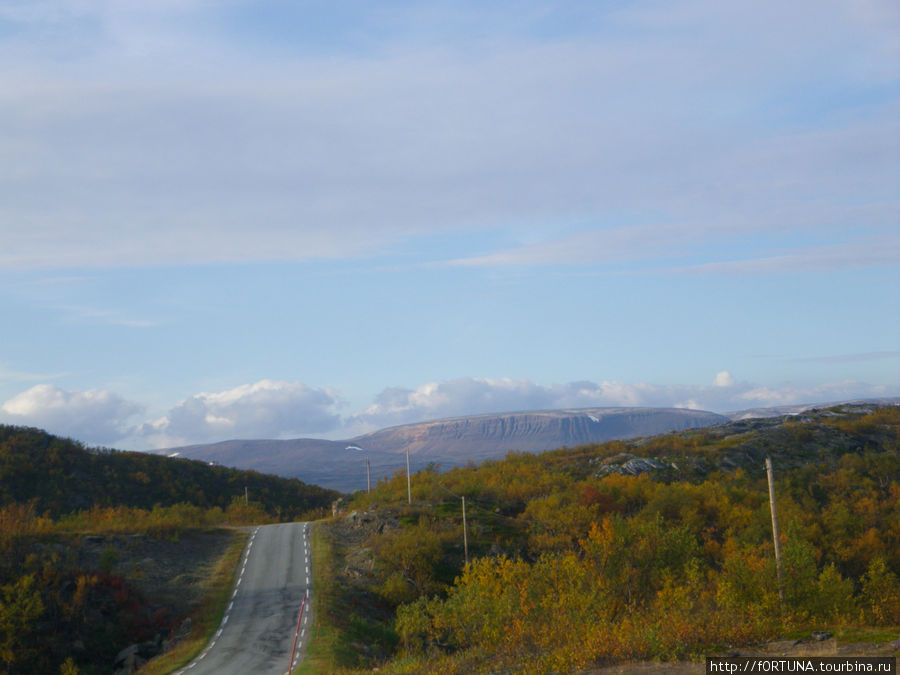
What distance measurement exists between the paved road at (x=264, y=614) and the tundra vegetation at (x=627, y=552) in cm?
228

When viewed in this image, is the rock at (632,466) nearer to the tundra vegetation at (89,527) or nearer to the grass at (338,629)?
the tundra vegetation at (89,527)

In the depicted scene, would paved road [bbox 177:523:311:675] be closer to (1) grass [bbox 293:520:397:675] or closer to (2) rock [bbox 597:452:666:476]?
(1) grass [bbox 293:520:397:675]

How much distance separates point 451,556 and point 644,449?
1615 inches

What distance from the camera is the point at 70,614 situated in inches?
1324

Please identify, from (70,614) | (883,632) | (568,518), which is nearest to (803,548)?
(883,632)

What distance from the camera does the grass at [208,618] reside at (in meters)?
29.1

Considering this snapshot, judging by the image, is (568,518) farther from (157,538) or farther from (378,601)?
(157,538)

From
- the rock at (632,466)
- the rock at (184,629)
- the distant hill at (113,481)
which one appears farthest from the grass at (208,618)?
the rock at (632,466)

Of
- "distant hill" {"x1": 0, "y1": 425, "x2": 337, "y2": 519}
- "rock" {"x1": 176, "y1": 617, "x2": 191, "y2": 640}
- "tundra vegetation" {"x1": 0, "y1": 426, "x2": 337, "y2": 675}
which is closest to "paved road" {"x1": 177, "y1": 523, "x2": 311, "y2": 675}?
"rock" {"x1": 176, "y1": 617, "x2": 191, "y2": 640}

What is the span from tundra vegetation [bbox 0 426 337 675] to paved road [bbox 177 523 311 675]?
3.05 metres

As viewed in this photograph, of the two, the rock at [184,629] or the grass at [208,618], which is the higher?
the grass at [208,618]

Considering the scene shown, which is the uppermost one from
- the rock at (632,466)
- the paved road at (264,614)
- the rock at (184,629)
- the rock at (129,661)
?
the rock at (632,466)

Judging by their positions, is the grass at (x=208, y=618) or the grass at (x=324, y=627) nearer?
the grass at (x=324, y=627)

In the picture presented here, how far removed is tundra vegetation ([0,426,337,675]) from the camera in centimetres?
3206
